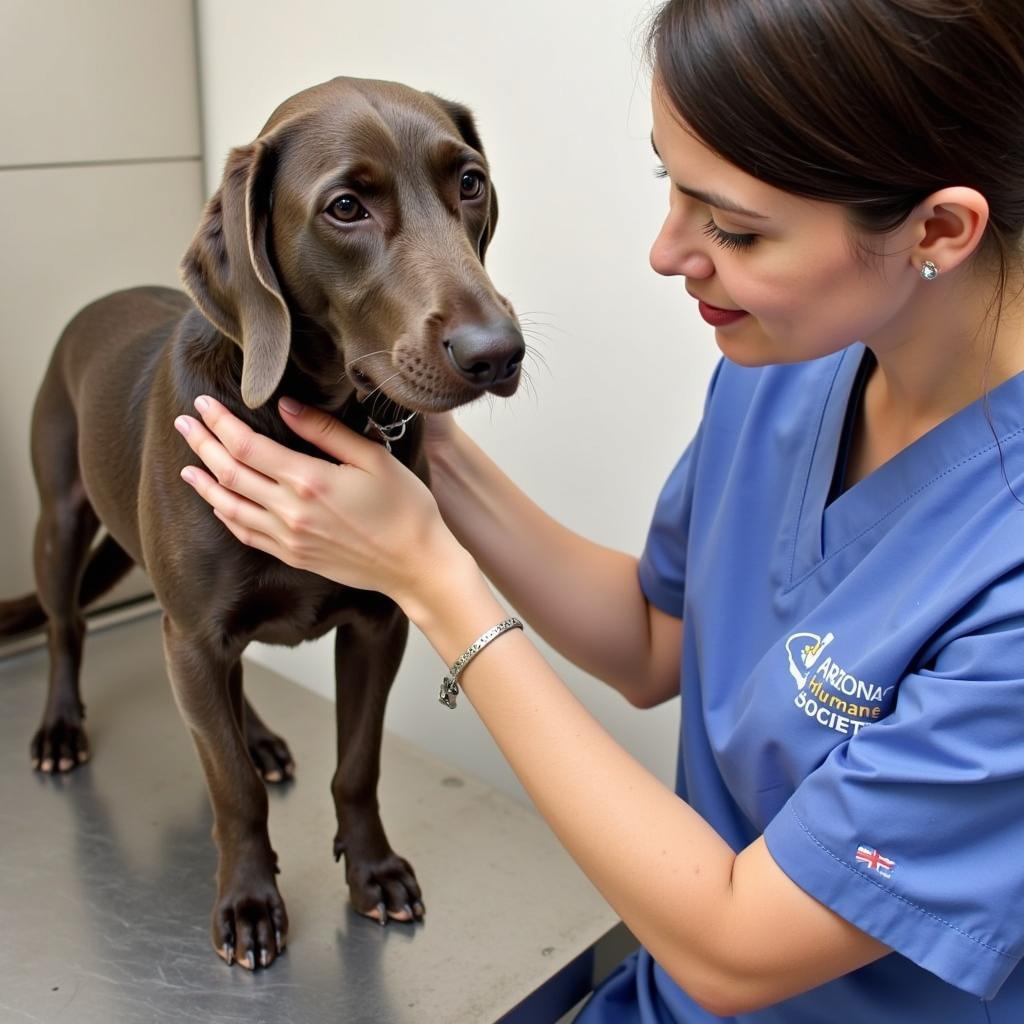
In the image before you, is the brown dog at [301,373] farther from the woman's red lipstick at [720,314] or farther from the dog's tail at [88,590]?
the dog's tail at [88,590]

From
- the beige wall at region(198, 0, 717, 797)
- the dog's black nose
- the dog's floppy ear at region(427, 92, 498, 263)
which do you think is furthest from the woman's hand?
the beige wall at region(198, 0, 717, 797)

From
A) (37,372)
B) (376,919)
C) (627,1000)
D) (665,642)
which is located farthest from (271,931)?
(37,372)

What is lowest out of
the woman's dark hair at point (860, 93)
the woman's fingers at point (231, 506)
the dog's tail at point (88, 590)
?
the dog's tail at point (88, 590)

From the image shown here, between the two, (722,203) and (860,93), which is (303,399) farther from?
(860,93)

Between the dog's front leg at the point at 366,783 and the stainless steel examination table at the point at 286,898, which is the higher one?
the dog's front leg at the point at 366,783

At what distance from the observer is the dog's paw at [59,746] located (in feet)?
4.75

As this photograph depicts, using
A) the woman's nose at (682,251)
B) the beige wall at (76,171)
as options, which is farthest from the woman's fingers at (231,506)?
the beige wall at (76,171)

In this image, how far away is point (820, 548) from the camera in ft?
3.22

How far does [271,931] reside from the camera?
3.69ft

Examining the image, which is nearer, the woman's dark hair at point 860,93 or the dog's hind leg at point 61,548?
the woman's dark hair at point 860,93

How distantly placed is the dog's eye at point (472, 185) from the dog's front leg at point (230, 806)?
1.61ft

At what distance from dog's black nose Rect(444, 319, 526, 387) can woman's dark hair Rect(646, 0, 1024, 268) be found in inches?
8.1

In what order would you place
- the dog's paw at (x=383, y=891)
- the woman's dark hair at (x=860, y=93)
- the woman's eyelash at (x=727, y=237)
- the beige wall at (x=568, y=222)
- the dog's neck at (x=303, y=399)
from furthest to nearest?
the beige wall at (x=568, y=222) < the dog's paw at (x=383, y=891) < the dog's neck at (x=303, y=399) < the woman's eyelash at (x=727, y=237) < the woman's dark hair at (x=860, y=93)

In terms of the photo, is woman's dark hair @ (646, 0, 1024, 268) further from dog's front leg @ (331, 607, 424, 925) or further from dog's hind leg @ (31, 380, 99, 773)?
dog's hind leg @ (31, 380, 99, 773)
